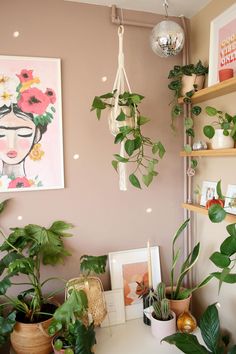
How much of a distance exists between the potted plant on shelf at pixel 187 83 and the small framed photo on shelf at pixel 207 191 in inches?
11.8

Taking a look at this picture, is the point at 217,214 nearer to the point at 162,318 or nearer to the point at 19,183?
the point at 162,318

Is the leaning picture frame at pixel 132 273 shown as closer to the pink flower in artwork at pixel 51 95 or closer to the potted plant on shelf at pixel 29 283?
the potted plant on shelf at pixel 29 283

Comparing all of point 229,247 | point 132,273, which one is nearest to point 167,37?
point 229,247

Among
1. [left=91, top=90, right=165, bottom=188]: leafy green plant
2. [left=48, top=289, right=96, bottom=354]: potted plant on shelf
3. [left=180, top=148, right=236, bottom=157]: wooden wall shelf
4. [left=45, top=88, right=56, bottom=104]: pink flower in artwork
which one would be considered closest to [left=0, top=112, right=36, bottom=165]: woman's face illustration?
[left=45, top=88, right=56, bottom=104]: pink flower in artwork

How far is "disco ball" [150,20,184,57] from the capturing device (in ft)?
4.89

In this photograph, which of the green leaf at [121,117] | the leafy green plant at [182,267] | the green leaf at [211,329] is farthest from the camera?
the leafy green plant at [182,267]

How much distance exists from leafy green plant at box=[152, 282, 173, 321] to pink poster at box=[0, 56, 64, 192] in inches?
31.5

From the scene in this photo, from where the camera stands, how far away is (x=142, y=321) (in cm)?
166

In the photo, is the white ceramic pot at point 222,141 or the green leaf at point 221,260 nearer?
the green leaf at point 221,260

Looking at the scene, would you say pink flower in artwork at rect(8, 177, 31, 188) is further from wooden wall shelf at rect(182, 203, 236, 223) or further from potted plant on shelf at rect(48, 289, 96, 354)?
wooden wall shelf at rect(182, 203, 236, 223)

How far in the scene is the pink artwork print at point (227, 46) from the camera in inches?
54.6

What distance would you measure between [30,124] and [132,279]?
1055mm

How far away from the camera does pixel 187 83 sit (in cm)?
161

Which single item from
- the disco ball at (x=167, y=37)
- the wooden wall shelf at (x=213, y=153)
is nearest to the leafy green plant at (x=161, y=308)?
the wooden wall shelf at (x=213, y=153)
